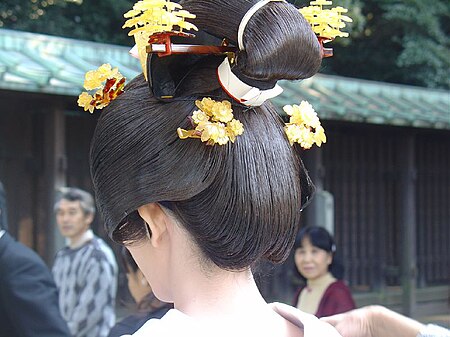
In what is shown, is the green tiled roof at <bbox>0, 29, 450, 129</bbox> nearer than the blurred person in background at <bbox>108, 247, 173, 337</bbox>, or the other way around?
the blurred person in background at <bbox>108, 247, 173, 337</bbox>

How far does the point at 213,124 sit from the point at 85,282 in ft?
12.2

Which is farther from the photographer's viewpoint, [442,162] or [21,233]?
[442,162]

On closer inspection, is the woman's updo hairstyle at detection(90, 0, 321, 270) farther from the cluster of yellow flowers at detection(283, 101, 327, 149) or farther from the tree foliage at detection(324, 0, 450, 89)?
the tree foliage at detection(324, 0, 450, 89)

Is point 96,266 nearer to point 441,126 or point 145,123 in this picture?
point 145,123

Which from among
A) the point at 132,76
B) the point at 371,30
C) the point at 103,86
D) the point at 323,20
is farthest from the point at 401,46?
the point at 103,86

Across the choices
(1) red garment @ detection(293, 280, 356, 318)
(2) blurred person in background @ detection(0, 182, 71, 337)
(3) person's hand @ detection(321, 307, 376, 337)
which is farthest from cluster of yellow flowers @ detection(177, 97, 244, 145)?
(1) red garment @ detection(293, 280, 356, 318)

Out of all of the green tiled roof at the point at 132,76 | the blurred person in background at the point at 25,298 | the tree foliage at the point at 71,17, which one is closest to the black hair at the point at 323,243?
the blurred person in background at the point at 25,298

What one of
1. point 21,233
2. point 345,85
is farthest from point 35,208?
point 345,85

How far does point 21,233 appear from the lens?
277 inches

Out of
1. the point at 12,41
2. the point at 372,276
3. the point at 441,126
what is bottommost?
the point at 372,276

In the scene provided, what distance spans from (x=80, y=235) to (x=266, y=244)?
397cm

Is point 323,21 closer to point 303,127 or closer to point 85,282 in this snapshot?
point 303,127

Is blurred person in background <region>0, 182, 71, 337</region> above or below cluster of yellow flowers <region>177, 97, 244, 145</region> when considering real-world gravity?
below

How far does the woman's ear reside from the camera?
1419 mm
